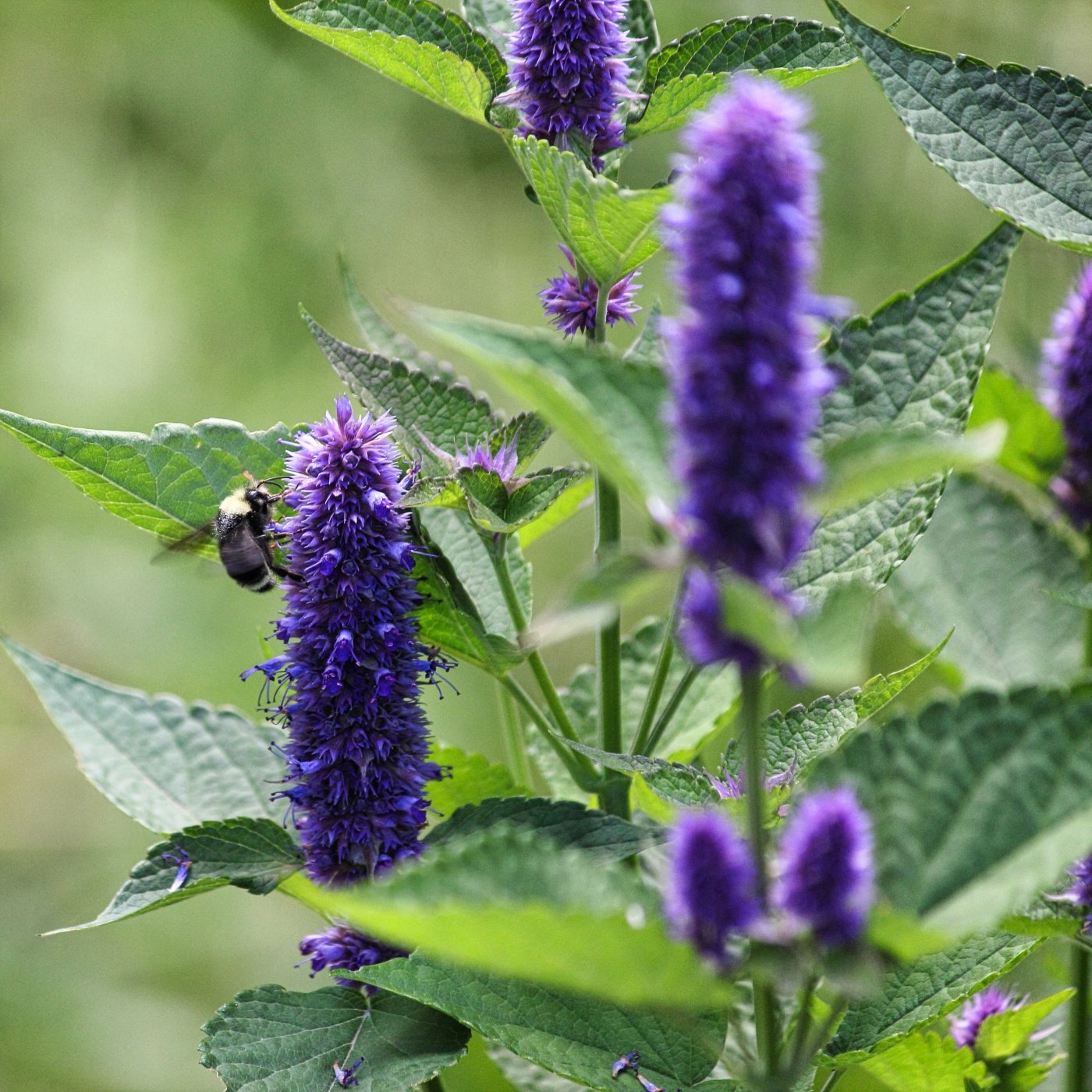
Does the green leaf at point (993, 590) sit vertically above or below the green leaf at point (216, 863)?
above

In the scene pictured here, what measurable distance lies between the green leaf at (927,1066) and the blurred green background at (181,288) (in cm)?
254

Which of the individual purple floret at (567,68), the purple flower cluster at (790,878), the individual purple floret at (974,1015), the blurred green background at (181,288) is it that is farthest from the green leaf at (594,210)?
the blurred green background at (181,288)

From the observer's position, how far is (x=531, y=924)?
0.66 meters

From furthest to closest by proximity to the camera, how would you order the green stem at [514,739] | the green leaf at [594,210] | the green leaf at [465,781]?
the green stem at [514,739]
the green leaf at [465,781]
the green leaf at [594,210]

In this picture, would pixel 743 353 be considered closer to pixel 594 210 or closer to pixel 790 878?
pixel 790 878

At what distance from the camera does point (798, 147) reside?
0.70 m

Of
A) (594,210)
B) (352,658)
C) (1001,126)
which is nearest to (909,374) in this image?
(1001,126)

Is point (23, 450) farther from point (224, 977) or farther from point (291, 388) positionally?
point (224, 977)

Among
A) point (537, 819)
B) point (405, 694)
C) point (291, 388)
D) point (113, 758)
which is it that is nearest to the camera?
point (537, 819)

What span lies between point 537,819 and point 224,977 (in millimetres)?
2839

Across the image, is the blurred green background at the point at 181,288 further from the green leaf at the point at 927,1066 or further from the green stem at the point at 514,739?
the green leaf at the point at 927,1066

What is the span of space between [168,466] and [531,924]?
858 millimetres

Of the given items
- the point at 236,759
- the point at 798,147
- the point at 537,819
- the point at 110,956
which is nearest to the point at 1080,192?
the point at 798,147

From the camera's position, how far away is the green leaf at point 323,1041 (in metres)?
1.17
